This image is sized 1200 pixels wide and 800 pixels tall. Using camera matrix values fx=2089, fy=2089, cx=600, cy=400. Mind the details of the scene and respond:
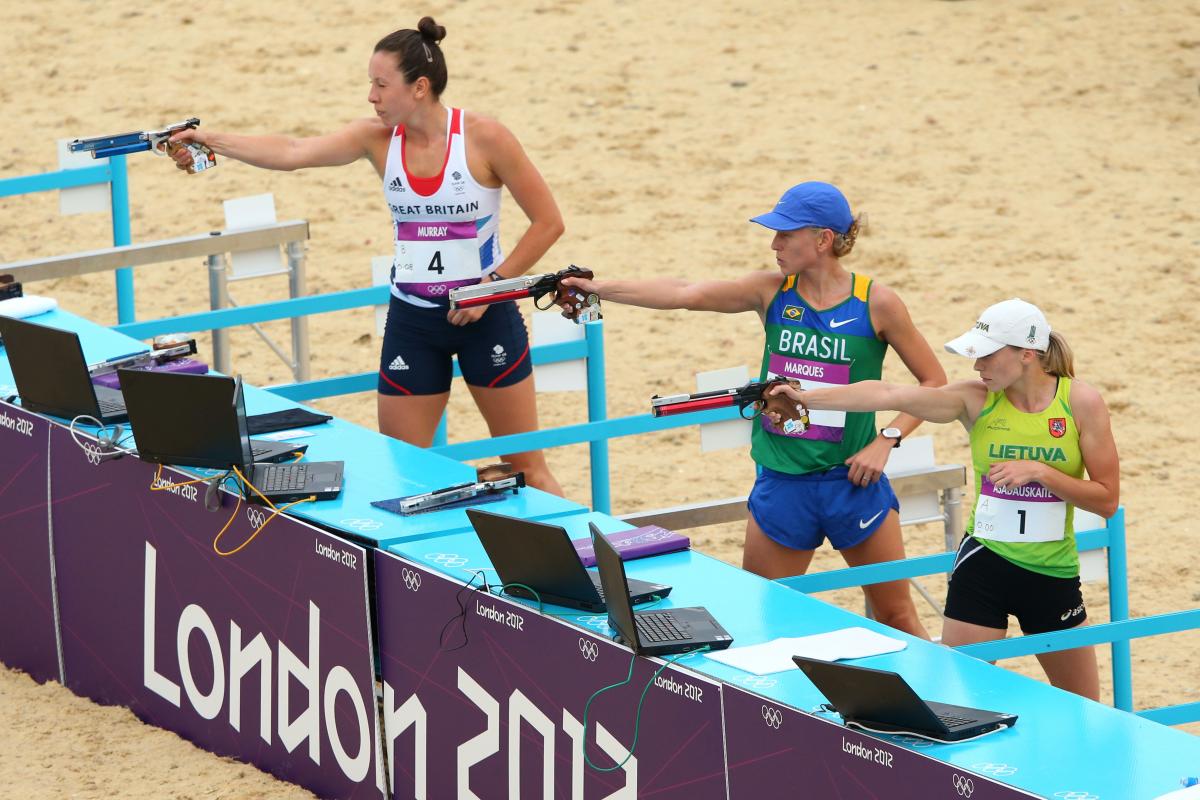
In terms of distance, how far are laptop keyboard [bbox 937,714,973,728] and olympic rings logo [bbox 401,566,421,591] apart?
A: 1.81 meters

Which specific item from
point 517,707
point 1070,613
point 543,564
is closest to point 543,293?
point 543,564

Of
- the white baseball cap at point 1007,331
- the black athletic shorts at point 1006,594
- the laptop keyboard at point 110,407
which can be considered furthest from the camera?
the laptop keyboard at point 110,407

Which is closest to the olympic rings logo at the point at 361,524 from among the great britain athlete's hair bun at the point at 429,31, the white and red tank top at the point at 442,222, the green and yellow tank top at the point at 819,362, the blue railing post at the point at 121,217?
the green and yellow tank top at the point at 819,362

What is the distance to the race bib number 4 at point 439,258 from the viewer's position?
786cm

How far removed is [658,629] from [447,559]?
0.88m

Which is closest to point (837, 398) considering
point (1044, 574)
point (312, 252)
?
point (1044, 574)

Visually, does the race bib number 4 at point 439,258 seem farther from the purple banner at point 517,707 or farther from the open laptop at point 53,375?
the purple banner at point 517,707

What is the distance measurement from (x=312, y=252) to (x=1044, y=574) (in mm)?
7797

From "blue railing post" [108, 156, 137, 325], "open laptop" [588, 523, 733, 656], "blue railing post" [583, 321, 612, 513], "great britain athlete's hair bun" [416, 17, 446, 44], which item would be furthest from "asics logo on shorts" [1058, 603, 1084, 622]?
"blue railing post" [108, 156, 137, 325]

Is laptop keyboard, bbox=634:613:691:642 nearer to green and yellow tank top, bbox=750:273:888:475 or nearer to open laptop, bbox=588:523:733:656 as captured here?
open laptop, bbox=588:523:733:656

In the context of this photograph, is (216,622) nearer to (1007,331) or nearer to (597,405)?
(597,405)

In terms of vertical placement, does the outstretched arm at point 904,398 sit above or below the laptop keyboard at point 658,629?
above

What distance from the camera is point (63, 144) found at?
409 inches

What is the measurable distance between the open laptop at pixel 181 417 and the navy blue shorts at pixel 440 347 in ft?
3.55
